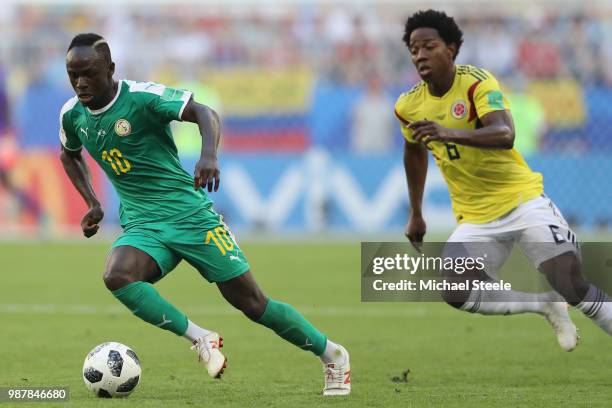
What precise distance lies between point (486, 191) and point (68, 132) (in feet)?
9.35

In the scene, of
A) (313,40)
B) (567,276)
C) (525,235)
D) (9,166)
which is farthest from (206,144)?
(313,40)

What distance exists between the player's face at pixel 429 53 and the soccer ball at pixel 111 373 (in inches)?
104

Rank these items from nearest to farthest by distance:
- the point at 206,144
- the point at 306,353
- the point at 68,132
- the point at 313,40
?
1. the point at 206,144
2. the point at 68,132
3. the point at 306,353
4. the point at 313,40

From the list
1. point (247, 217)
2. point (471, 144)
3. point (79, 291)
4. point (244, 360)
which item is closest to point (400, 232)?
point (247, 217)

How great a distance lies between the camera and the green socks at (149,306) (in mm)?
6926

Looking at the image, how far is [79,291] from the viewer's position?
14.1 metres

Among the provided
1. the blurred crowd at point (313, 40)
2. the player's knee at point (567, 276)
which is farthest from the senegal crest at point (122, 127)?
the blurred crowd at point (313, 40)

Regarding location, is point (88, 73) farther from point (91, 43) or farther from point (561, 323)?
point (561, 323)

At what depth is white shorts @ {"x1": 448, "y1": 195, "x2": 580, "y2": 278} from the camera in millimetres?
7926

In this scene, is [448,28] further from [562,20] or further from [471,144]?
[562,20]

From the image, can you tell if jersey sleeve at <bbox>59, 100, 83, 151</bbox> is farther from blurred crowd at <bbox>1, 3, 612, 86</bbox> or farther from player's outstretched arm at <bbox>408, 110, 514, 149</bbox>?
blurred crowd at <bbox>1, 3, 612, 86</bbox>

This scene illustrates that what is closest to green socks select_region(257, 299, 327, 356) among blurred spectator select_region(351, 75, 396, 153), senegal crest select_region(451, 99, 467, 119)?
senegal crest select_region(451, 99, 467, 119)

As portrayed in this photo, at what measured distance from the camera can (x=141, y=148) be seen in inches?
→ 285

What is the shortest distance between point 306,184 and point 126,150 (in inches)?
583
